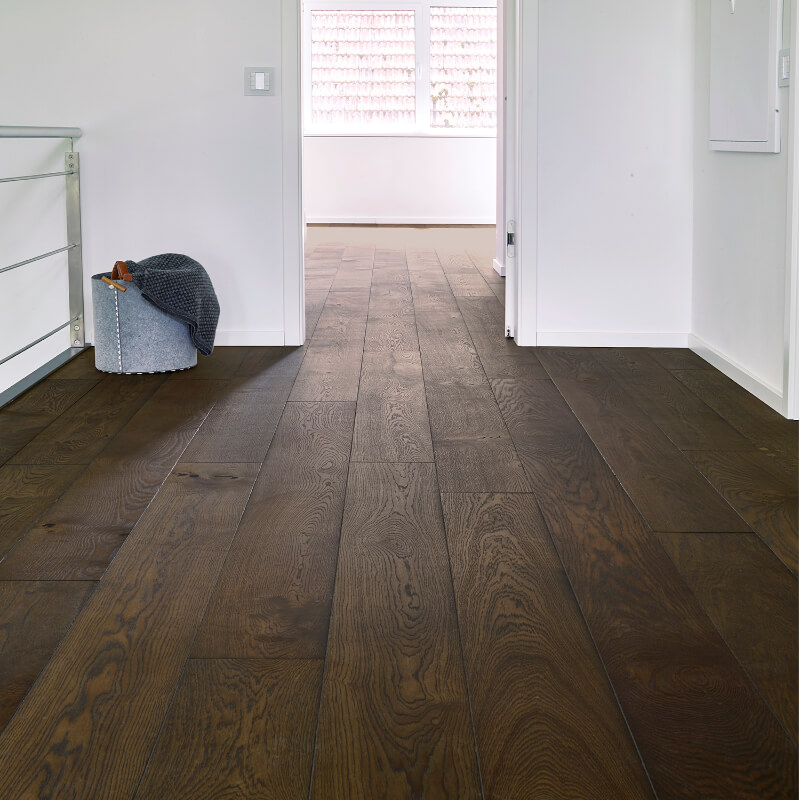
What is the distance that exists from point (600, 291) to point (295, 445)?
1717 mm

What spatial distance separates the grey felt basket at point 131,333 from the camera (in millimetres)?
3250

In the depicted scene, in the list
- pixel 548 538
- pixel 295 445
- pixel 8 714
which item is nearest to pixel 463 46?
pixel 295 445

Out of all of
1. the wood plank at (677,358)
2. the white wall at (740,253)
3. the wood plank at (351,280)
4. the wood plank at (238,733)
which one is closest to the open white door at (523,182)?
the wood plank at (677,358)

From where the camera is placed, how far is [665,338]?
379 centimetres

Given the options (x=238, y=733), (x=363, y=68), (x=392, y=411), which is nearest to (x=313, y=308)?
(x=392, y=411)

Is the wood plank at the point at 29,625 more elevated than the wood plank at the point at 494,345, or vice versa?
the wood plank at the point at 494,345

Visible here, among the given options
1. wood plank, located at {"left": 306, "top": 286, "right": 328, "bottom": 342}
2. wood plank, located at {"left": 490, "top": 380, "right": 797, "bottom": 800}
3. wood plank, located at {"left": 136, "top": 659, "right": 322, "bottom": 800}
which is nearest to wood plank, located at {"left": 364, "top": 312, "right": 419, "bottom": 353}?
wood plank, located at {"left": 306, "top": 286, "right": 328, "bottom": 342}

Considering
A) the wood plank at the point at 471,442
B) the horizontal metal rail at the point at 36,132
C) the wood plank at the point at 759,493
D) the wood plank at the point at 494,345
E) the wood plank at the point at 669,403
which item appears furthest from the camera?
the wood plank at the point at 494,345

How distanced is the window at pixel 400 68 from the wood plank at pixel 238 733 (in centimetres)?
838

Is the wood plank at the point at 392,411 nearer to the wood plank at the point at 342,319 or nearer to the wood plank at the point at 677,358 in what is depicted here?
the wood plank at the point at 342,319

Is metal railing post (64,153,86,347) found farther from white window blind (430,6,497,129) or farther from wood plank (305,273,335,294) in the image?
white window blind (430,6,497,129)

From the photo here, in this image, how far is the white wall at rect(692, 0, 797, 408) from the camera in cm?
285

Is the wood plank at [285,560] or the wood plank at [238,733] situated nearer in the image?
the wood plank at [238,733]

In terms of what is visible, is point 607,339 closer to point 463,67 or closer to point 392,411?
point 392,411
